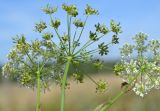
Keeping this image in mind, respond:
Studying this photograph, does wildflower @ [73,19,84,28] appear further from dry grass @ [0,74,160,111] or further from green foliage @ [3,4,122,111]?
dry grass @ [0,74,160,111]

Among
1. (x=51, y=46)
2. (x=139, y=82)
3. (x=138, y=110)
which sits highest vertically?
(x=51, y=46)

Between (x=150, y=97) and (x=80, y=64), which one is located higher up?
(x=80, y=64)

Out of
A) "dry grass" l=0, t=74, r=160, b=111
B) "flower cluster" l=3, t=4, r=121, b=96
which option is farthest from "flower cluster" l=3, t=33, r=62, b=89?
"dry grass" l=0, t=74, r=160, b=111

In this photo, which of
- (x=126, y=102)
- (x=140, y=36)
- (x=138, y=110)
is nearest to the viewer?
(x=140, y=36)

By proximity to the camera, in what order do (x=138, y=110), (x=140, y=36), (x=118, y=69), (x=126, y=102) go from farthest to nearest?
(x=126, y=102), (x=138, y=110), (x=140, y=36), (x=118, y=69)

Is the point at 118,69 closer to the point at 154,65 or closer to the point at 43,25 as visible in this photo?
the point at 154,65

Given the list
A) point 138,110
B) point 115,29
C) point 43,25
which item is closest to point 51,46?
point 43,25

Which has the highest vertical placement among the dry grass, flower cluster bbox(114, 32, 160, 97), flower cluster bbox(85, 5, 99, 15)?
flower cluster bbox(85, 5, 99, 15)

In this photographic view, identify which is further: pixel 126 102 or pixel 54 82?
pixel 126 102

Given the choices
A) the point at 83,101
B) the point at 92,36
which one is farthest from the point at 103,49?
the point at 83,101

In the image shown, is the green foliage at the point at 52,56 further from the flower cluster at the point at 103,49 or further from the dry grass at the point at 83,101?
the dry grass at the point at 83,101

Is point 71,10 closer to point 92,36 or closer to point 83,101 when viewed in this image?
point 92,36
